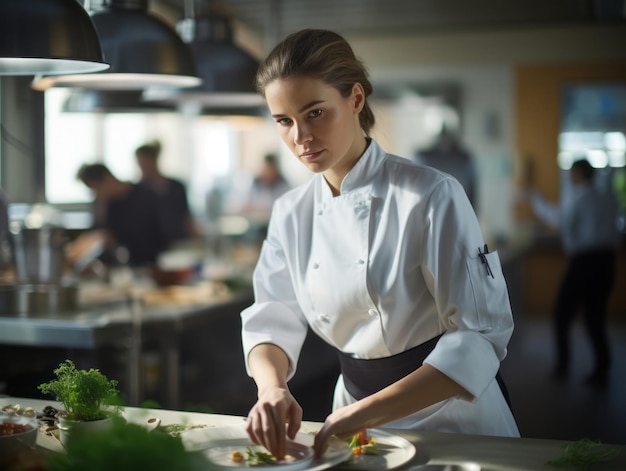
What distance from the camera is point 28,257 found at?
4207mm

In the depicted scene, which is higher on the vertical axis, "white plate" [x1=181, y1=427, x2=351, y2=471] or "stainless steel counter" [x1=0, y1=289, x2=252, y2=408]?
"white plate" [x1=181, y1=427, x2=351, y2=471]

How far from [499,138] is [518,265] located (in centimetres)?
278

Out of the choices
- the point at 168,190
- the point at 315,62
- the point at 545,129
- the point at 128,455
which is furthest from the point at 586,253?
the point at 128,455

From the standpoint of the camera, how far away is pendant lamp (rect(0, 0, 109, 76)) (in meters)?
2.02

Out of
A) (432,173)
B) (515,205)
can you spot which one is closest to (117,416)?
(432,173)

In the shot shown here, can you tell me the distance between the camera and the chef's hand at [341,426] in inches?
64.6

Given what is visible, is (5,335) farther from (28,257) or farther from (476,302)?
(476,302)

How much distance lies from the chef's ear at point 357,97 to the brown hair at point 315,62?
1cm

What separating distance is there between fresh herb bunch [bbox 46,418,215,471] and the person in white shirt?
6216 millimetres

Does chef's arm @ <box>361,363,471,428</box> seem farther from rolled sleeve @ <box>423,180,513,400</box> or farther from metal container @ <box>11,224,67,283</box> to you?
metal container @ <box>11,224,67,283</box>

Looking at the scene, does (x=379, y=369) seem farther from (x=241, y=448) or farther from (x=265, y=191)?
(x=265, y=191)

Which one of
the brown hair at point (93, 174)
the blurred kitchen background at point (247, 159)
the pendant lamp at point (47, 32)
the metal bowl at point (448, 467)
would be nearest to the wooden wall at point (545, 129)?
the blurred kitchen background at point (247, 159)

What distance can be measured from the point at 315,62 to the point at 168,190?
514 centimetres

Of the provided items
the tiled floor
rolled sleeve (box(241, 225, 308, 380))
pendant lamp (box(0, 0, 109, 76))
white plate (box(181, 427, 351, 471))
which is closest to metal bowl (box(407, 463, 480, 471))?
white plate (box(181, 427, 351, 471))
